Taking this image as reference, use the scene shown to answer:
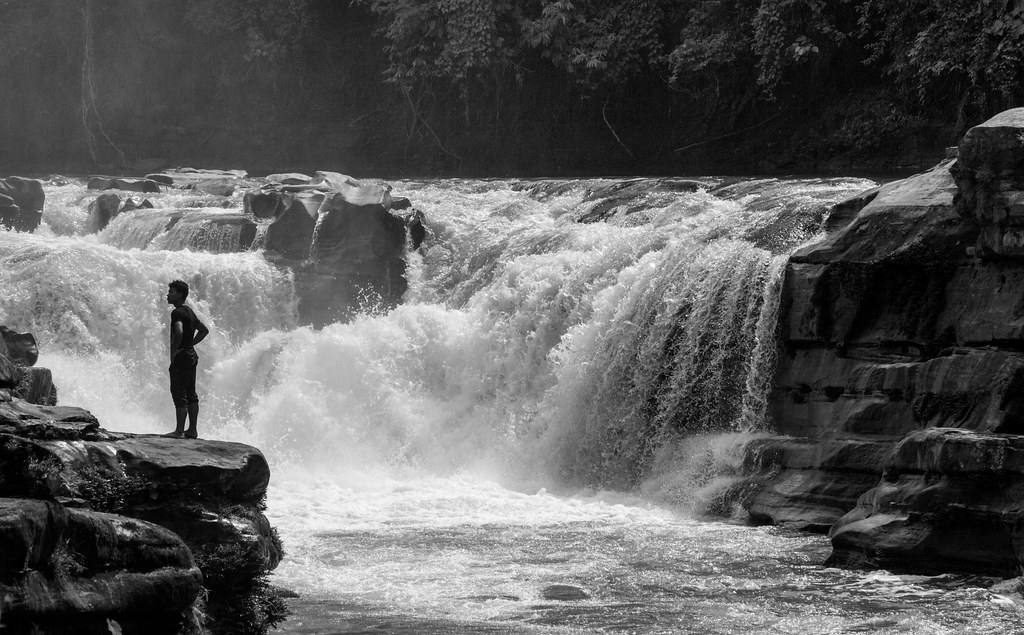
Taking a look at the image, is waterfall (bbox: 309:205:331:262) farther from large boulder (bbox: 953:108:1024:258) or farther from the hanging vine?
the hanging vine

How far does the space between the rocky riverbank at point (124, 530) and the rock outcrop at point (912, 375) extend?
4920mm

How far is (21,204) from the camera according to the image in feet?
73.7

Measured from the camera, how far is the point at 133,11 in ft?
121

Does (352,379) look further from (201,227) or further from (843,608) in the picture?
(843,608)

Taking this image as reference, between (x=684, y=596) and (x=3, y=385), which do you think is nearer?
(x=3, y=385)

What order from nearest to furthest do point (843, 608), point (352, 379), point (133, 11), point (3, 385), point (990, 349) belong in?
point (3, 385) → point (843, 608) → point (990, 349) → point (352, 379) → point (133, 11)

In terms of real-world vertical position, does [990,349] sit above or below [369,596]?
above

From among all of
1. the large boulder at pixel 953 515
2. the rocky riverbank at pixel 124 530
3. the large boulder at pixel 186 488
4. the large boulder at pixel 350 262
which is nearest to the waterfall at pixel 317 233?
the large boulder at pixel 350 262

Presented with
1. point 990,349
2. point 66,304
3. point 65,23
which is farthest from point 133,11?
point 990,349

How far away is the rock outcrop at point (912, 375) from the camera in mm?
10781

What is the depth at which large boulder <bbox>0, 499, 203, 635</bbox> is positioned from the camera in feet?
22.6

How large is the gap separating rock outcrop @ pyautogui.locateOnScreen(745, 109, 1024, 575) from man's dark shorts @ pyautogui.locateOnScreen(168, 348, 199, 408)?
5399 mm

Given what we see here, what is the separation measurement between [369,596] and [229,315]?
32.5ft

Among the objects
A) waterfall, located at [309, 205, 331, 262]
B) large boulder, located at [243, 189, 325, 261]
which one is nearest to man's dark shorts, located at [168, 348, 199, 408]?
waterfall, located at [309, 205, 331, 262]
